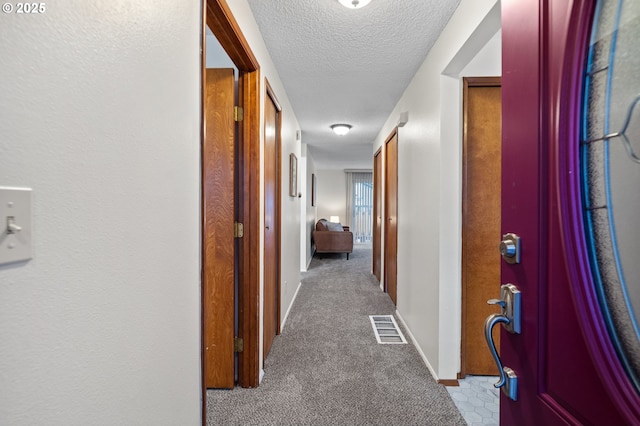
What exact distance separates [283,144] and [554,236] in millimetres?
2658

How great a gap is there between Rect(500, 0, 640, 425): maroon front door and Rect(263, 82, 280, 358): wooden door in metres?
1.77

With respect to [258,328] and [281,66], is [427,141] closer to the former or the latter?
[281,66]

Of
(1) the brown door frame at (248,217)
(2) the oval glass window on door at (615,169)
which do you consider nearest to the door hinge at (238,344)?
(1) the brown door frame at (248,217)

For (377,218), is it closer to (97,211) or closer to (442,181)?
(442,181)

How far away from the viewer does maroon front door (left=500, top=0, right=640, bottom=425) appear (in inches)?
18.5

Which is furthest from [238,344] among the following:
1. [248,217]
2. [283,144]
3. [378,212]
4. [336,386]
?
[378,212]

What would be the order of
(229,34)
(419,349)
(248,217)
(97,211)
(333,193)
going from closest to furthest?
(97,211), (229,34), (248,217), (419,349), (333,193)

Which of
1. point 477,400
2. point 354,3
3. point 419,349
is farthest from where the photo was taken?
point 419,349

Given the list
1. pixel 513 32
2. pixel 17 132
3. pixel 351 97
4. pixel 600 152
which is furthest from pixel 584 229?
pixel 351 97

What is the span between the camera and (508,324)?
664mm

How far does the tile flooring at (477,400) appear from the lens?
5.54 ft

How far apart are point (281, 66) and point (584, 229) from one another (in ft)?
8.25

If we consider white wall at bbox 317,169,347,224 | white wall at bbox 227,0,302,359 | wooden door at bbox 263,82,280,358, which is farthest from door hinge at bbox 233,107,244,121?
white wall at bbox 317,169,347,224

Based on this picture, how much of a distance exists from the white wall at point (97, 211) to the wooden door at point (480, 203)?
1.84m
